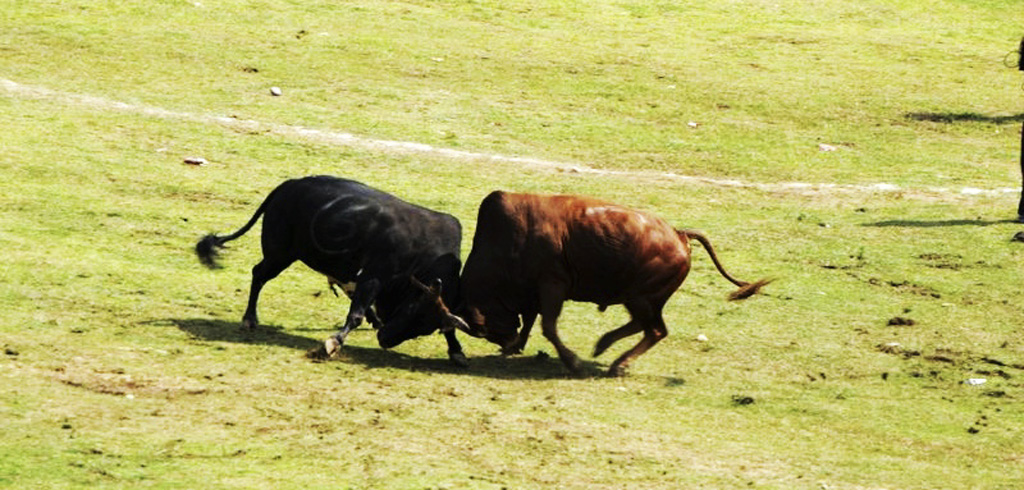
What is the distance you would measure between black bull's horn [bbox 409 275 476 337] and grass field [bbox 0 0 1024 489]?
36 centimetres

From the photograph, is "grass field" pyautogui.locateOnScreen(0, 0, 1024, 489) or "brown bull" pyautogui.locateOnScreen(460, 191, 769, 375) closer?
"grass field" pyautogui.locateOnScreen(0, 0, 1024, 489)

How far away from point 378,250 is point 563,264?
1.47 m

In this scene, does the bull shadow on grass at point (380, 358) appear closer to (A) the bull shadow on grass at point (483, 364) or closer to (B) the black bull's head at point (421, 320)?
(A) the bull shadow on grass at point (483, 364)

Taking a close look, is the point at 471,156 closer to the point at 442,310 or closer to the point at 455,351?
the point at 455,351

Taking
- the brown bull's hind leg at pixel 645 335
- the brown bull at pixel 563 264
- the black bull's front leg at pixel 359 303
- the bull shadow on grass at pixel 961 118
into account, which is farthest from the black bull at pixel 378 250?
the bull shadow on grass at pixel 961 118

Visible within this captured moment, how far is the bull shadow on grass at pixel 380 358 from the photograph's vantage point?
46.3ft

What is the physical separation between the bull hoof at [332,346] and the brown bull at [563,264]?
109 centimetres

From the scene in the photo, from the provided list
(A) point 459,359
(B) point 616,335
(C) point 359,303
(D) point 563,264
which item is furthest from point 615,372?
(C) point 359,303

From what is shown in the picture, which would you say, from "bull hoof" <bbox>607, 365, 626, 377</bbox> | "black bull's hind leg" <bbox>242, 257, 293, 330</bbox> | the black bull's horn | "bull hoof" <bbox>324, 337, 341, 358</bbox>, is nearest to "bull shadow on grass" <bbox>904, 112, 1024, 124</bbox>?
"bull hoof" <bbox>607, 365, 626, 377</bbox>

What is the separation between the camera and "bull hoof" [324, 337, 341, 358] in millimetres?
13891

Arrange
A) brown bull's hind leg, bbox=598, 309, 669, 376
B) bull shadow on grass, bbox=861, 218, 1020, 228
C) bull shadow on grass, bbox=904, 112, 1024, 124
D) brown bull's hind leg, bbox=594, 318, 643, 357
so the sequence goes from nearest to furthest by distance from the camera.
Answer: brown bull's hind leg, bbox=598, 309, 669, 376
brown bull's hind leg, bbox=594, 318, 643, 357
bull shadow on grass, bbox=861, 218, 1020, 228
bull shadow on grass, bbox=904, 112, 1024, 124

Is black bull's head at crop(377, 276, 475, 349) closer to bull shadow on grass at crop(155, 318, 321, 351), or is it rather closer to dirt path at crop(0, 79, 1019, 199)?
bull shadow on grass at crop(155, 318, 321, 351)

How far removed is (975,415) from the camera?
13.7 metres

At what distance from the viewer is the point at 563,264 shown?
14289 millimetres
